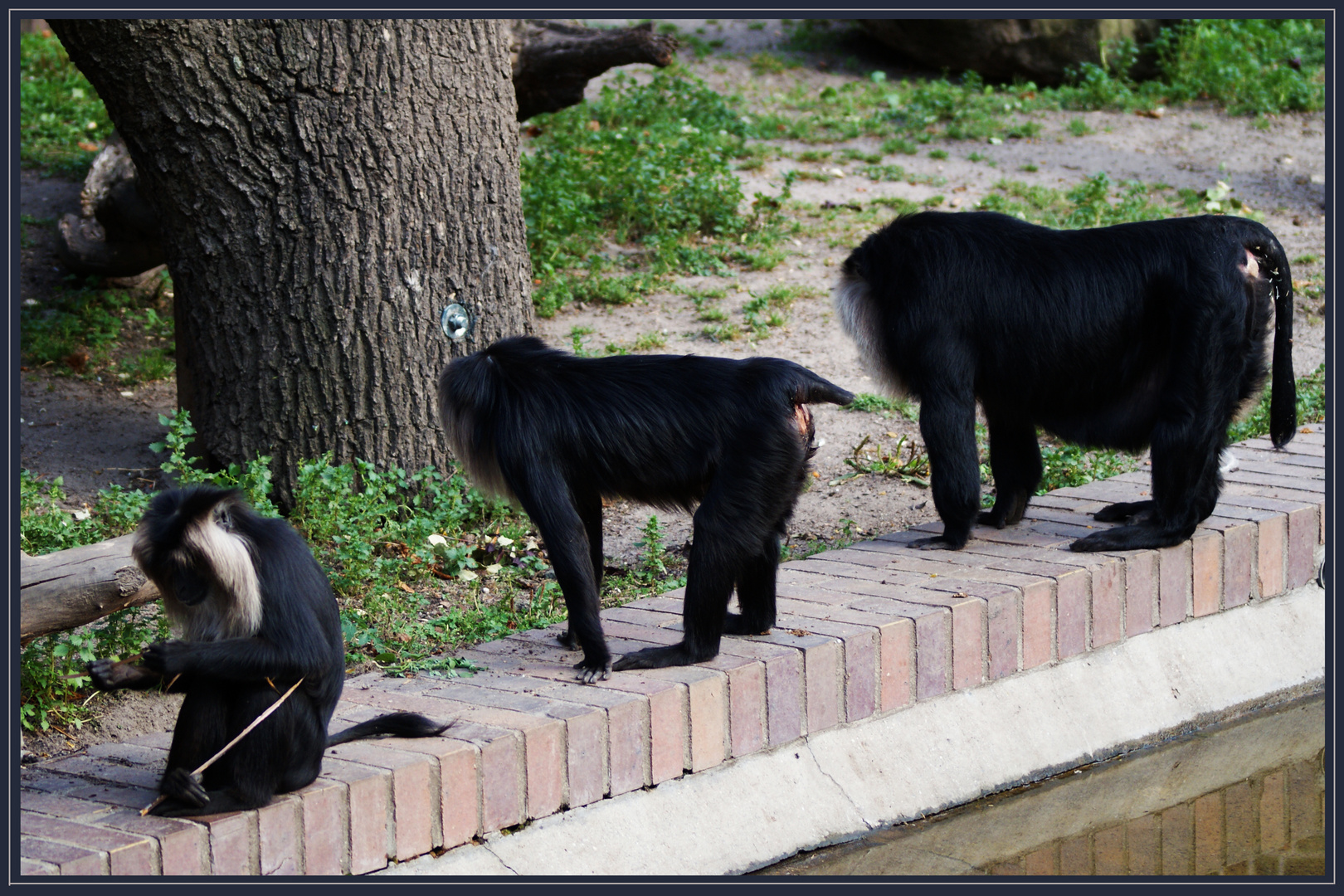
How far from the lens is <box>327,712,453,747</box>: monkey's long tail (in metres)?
3.26

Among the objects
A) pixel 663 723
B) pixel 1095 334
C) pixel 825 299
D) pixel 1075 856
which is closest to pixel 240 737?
pixel 663 723

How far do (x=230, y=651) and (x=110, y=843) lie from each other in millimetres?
471

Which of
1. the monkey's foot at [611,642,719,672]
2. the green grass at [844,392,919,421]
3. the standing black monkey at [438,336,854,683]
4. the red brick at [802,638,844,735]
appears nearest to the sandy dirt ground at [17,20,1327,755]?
the green grass at [844,392,919,421]

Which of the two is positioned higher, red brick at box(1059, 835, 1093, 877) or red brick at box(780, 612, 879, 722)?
red brick at box(780, 612, 879, 722)

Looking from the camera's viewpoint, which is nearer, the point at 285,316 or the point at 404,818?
the point at 404,818

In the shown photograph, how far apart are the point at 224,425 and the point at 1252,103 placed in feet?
31.2

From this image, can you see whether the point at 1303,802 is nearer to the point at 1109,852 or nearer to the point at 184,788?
the point at 1109,852

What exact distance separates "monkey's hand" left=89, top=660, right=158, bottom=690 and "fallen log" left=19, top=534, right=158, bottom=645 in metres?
0.36

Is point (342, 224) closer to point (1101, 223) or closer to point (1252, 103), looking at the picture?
point (1101, 223)

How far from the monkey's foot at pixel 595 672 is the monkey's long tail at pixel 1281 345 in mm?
2704

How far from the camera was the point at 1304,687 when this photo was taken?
15.9 feet

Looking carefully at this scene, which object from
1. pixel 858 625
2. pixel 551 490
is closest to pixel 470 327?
pixel 551 490

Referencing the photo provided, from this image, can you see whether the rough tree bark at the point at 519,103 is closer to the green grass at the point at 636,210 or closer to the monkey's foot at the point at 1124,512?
the green grass at the point at 636,210

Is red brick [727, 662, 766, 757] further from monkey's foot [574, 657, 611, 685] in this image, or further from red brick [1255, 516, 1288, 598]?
red brick [1255, 516, 1288, 598]
